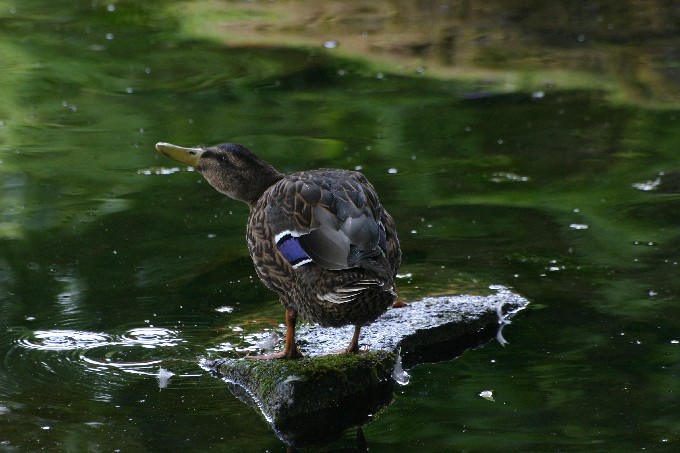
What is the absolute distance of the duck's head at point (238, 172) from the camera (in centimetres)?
575

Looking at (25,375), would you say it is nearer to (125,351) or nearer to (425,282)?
(125,351)

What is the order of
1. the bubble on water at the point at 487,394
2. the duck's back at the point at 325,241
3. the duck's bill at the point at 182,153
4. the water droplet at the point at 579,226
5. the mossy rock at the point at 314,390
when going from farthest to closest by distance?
the water droplet at the point at 579,226 → the duck's bill at the point at 182,153 → the bubble on water at the point at 487,394 → the mossy rock at the point at 314,390 → the duck's back at the point at 325,241

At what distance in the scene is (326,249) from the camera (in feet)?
15.1

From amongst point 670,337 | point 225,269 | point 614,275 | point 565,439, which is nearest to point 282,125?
point 225,269

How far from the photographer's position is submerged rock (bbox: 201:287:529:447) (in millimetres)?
4758

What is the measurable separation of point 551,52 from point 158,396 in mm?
8183

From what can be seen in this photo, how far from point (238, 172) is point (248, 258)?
1.08 meters

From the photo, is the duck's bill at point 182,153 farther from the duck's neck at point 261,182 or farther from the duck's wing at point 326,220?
the duck's wing at point 326,220

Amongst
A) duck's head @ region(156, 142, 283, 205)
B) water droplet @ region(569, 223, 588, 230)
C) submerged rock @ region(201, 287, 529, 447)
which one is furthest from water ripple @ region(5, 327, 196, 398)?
water droplet @ region(569, 223, 588, 230)

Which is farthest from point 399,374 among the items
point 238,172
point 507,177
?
point 507,177

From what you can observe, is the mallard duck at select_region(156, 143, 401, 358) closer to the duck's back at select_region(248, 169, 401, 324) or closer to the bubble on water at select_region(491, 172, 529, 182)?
the duck's back at select_region(248, 169, 401, 324)

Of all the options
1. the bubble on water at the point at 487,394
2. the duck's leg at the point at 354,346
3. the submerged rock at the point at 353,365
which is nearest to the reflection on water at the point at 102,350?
the submerged rock at the point at 353,365

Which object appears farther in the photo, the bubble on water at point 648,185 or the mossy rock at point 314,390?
the bubble on water at point 648,185

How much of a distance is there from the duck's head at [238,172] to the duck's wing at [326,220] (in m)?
0.57
